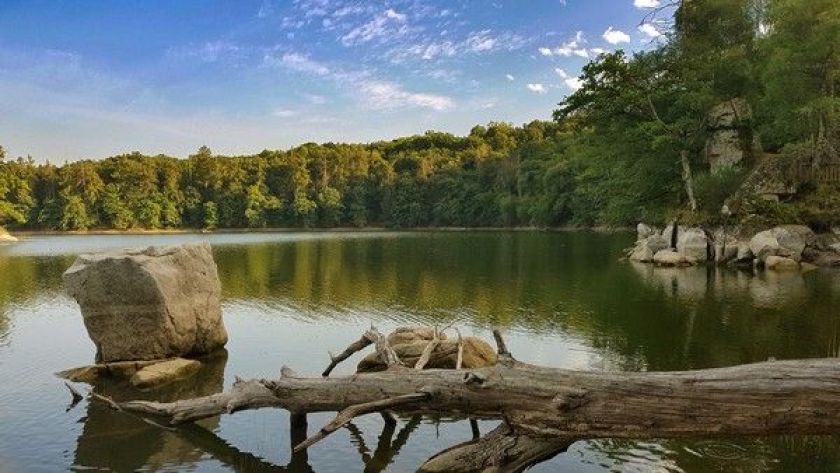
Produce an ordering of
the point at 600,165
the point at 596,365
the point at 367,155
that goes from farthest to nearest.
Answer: the point at 367,155
the point at 600,165
the point at 596,365

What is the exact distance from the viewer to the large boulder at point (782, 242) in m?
36.2

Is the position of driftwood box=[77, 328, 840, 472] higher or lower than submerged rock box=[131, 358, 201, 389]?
→ higher

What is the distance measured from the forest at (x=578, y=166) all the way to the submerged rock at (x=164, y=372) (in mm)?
35250

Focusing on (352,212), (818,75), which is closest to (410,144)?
(352,212)

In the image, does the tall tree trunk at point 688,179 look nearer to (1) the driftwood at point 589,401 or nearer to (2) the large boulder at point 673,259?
(2) the large boulder at point 673,259

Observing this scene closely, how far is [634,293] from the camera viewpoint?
89.9 feet

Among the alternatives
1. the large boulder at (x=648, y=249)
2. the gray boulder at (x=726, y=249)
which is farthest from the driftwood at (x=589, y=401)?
the large boulder at (x=648, y=249)

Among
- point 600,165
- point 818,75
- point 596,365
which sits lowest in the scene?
point 596,365

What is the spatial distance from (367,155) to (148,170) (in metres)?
44.7

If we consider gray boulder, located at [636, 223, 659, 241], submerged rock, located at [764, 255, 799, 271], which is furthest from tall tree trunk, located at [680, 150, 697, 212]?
submerged rock, located at [764, 255, 799, 271]

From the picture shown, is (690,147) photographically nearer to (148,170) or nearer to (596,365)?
(596,365)

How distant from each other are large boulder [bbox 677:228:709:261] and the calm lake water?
3.64 m

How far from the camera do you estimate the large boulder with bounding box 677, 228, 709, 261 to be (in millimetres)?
39969

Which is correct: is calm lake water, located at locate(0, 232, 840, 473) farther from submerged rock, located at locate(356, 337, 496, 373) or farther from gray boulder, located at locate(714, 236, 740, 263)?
gray boulder, located at locate(714, 236, 740, 263)
